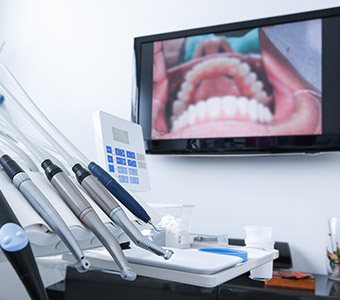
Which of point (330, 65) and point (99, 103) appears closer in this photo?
point (330, 65)

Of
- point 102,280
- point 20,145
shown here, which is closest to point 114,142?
point 20,145

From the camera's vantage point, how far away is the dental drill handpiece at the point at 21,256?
0.80 ft

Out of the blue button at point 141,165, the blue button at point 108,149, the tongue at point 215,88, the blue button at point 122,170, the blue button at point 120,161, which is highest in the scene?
the tongue at point 215,88

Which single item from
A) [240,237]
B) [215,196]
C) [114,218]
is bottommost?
[240,237]

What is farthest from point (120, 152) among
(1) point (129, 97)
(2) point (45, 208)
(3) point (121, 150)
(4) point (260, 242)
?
(1) point (129, 97)

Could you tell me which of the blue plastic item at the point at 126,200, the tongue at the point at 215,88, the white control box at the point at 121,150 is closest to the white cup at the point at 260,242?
the white control box at the point at 121,150

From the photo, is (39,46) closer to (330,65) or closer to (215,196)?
(215,196)

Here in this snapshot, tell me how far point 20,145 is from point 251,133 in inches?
38.5

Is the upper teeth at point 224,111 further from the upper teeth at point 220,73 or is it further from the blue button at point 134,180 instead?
the blue button at point 134,180

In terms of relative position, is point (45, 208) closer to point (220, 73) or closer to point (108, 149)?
point (108, 149)

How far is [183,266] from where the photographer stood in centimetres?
37

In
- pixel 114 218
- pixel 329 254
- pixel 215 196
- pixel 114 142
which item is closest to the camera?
pixel 114 218

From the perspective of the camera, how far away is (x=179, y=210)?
2.39 feet

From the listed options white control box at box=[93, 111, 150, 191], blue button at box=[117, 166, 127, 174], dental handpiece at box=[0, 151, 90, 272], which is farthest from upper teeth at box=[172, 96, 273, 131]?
dental handpiece at box=[0, 151, 90, 272]
